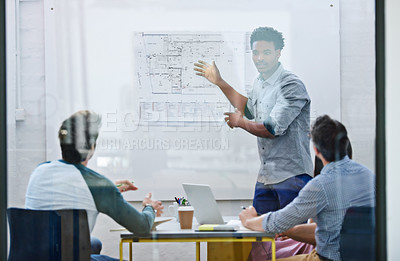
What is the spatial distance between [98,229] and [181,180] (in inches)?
22.4

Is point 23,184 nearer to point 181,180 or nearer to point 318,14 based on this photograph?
point 181,180

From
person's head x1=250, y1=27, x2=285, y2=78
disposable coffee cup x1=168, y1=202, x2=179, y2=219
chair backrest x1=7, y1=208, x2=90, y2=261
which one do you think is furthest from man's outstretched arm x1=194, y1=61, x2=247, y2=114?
chair backrest x1=7, y1=208, x2=90, y2=261

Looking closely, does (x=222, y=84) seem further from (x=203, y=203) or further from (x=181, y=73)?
(x=203, y=203)

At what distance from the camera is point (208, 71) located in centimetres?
357

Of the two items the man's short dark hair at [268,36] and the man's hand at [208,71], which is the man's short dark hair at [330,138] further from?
the man's hand at [208,71]

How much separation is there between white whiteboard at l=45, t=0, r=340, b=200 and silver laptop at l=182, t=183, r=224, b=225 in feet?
0.14

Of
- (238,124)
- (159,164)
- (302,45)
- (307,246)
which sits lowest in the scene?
(307,246)

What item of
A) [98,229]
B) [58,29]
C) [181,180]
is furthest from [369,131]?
[58,29]

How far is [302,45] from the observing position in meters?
3.58

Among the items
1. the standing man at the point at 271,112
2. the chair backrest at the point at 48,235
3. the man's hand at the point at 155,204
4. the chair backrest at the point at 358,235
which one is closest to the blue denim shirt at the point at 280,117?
the standing man at the point at 271,112

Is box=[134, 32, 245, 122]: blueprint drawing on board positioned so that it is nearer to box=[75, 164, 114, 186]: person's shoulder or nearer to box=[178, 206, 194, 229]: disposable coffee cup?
box=[75, 164, 114, 186]: person's shoulder

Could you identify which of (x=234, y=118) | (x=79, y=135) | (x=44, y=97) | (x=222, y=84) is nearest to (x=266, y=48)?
(x=222, y=84)

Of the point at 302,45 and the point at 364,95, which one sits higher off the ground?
the point at 302,45
